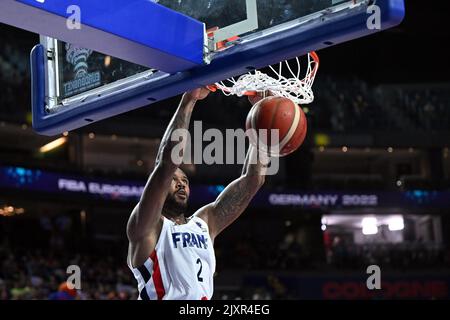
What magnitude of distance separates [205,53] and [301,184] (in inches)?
668

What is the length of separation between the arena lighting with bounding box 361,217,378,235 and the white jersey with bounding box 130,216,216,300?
824 inches

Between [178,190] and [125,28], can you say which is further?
[178,190]

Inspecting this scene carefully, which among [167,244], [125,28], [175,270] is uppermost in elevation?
[125,28]

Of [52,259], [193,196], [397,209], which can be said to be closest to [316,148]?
A: [397,209]

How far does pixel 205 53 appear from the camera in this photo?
342 centimetres

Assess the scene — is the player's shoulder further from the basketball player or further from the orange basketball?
the orange basketball

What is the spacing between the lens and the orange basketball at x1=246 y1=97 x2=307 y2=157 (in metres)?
3.50

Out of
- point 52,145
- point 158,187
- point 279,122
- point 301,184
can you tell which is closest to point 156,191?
point 158,187

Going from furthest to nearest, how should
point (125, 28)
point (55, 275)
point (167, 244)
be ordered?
point (55, 275) → point (167, 244) → point (125, 28)

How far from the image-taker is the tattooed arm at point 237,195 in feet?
13.2

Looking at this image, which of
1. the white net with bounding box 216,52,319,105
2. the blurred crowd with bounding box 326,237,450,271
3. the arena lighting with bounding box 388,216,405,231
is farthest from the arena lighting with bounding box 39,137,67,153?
the white net with bounding box 216,52,319,105

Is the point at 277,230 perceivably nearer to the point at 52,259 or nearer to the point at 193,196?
the point at 193,196

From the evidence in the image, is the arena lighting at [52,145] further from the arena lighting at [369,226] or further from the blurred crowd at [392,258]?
the arena lighting at [369,226]

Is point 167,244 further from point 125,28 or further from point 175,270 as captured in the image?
point 125,28
